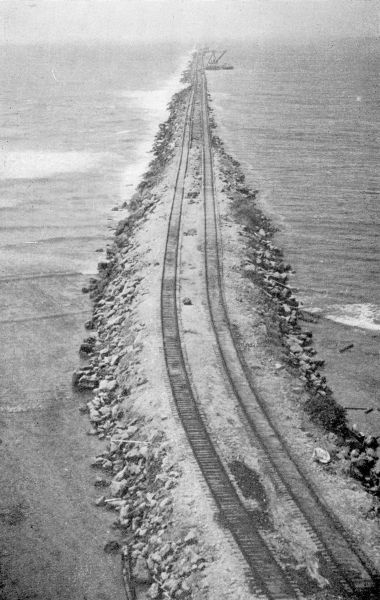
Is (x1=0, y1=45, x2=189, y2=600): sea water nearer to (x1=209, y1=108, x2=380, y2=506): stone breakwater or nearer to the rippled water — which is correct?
(x1=209, y1=108, x2=380, y2=506): stone breakwater

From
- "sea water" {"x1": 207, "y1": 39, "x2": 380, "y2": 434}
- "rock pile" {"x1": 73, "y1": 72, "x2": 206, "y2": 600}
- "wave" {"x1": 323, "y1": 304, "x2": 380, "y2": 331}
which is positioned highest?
"sea water" {"x1": 207, "y1": 39, "x2": 380, "y2": 434}

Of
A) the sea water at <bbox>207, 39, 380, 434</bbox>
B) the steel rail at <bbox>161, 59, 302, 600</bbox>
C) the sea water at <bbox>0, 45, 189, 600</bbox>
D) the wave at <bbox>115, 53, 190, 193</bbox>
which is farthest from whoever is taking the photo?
the wave at <bbox>115, 53, 190, 193</bbox>

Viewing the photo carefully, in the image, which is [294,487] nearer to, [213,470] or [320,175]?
[213,470]

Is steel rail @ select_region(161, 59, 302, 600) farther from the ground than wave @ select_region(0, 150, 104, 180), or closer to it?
closer to it

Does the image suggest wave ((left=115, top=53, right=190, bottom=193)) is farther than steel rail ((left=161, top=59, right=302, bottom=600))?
Yes

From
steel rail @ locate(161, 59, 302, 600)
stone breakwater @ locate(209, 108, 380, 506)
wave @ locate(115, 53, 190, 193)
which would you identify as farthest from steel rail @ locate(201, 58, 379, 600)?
wave @ locate(115, 53, 190, 193)

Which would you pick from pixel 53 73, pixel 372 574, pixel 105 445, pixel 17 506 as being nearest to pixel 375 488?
pixel 372 574

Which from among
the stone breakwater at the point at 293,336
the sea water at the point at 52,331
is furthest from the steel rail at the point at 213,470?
the stone breakwater at the point at 293,336

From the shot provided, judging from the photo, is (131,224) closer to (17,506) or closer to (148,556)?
(17,506)
